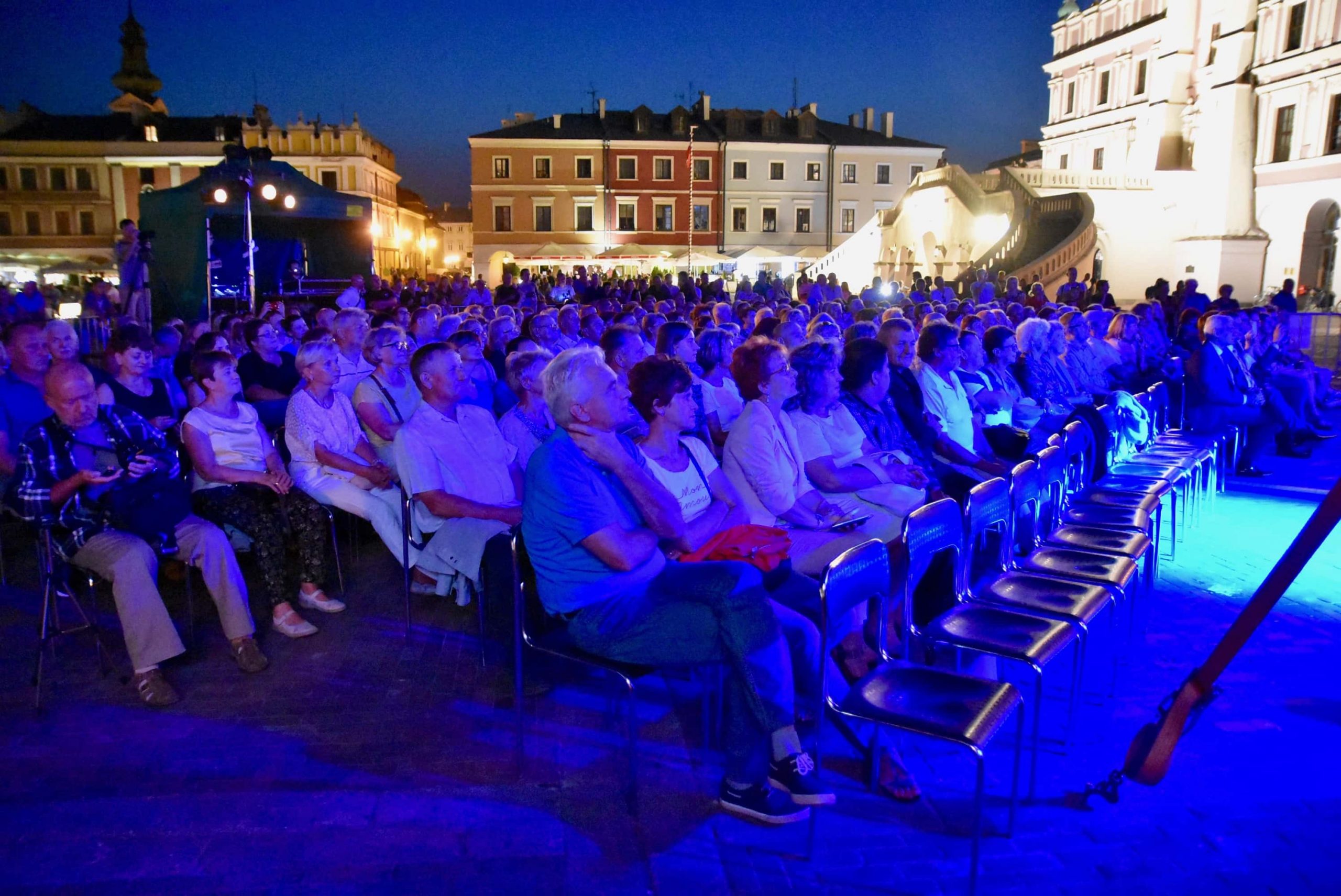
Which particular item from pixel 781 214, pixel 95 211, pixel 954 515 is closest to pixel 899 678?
pixel 954 515

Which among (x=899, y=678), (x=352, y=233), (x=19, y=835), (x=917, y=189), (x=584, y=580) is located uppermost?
(x=917, y=189)

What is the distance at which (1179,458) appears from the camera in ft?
20.5

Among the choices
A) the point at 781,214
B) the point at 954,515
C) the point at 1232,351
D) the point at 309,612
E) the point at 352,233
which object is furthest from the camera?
the point at 781,214

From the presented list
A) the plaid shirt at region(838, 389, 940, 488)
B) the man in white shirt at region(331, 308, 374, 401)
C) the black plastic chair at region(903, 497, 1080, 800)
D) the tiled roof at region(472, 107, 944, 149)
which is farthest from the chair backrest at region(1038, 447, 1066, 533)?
the tiled roof at region(472, 107, 944, 149)

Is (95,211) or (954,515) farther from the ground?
(95,211)

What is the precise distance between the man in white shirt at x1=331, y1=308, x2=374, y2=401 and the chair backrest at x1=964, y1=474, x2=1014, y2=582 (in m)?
4.25

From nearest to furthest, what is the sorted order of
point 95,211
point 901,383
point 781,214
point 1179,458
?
point 901,383 → point 1179,458 → point 781,214 → point 95,211

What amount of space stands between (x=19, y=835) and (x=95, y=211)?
194 ft

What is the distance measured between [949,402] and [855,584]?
286cm

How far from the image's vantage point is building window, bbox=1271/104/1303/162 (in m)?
30.0

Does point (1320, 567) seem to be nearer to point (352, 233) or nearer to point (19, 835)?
point (19, 835)

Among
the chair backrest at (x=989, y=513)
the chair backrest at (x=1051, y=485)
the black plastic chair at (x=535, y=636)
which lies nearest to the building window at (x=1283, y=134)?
the chair backrest at (x=1051, y=485)

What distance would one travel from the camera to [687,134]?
45750 mm

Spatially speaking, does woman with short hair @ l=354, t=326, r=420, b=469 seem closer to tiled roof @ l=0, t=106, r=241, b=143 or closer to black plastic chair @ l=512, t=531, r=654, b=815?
black plastic chair @ l=512, t=531, r=654, b=815
